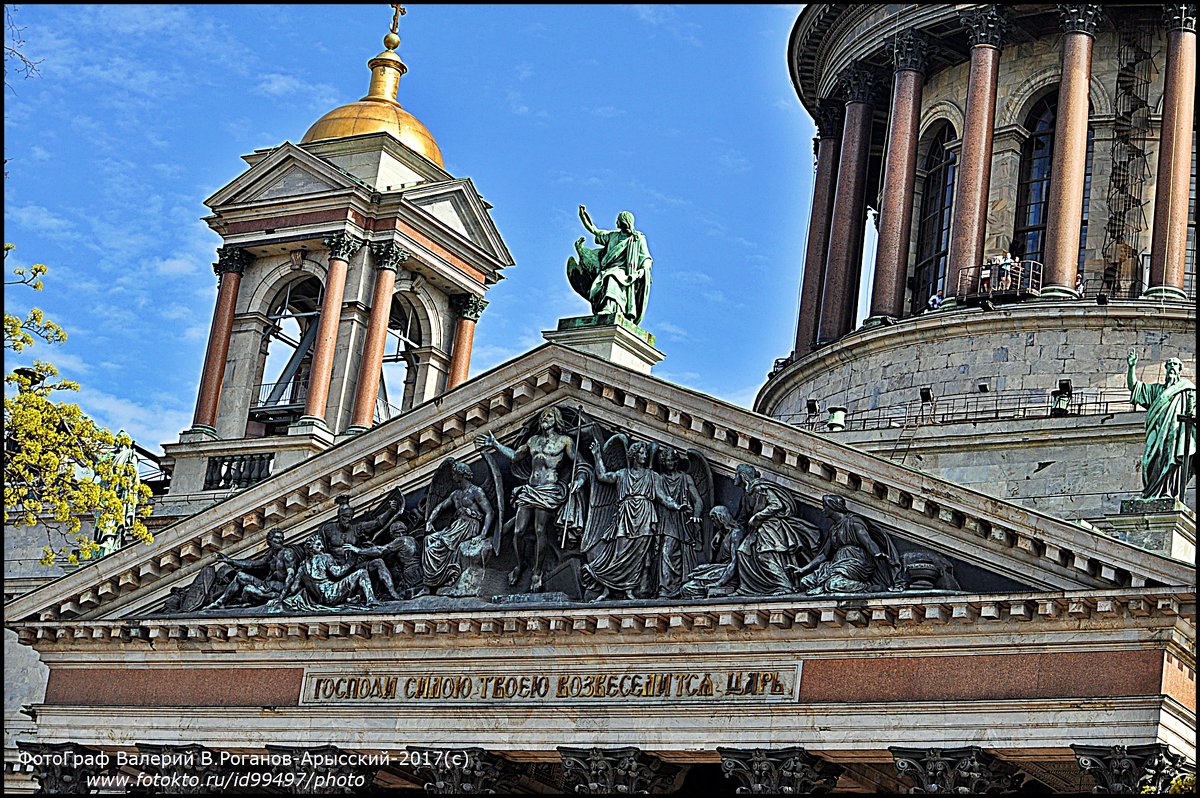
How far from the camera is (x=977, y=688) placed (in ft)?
84.6

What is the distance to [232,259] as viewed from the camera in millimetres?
40375

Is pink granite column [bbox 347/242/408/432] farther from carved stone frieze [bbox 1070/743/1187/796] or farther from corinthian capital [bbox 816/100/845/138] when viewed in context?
carved stone frieze [bbox 1070/743/1187/796]

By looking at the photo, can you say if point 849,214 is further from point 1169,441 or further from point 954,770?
point 954,770

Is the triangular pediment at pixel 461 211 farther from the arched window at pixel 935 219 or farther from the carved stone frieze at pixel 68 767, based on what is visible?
the carved stone frieze at pixel 68 767

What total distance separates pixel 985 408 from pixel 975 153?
5293 millimetres

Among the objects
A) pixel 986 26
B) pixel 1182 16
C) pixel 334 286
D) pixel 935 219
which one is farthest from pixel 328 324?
pixel 1182 16

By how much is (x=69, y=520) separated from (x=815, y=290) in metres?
20.4

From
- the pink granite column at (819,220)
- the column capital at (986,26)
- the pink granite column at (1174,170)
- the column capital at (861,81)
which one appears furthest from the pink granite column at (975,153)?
the pink granite column at (819,220)

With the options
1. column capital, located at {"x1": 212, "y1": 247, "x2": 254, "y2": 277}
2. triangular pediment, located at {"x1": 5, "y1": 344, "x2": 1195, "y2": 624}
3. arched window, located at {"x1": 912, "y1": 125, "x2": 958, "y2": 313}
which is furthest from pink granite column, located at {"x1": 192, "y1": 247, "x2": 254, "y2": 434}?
arched window, located at {"x1": 912, "y1": 125, "x2": 958, "y2": 313}

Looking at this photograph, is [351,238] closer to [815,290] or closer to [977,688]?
[815,290]

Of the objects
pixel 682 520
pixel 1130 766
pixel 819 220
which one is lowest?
pixel 1130 766

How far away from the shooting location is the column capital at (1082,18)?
39281mm

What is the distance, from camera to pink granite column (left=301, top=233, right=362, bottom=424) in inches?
1512

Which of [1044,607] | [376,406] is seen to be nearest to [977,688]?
[1044,607]
